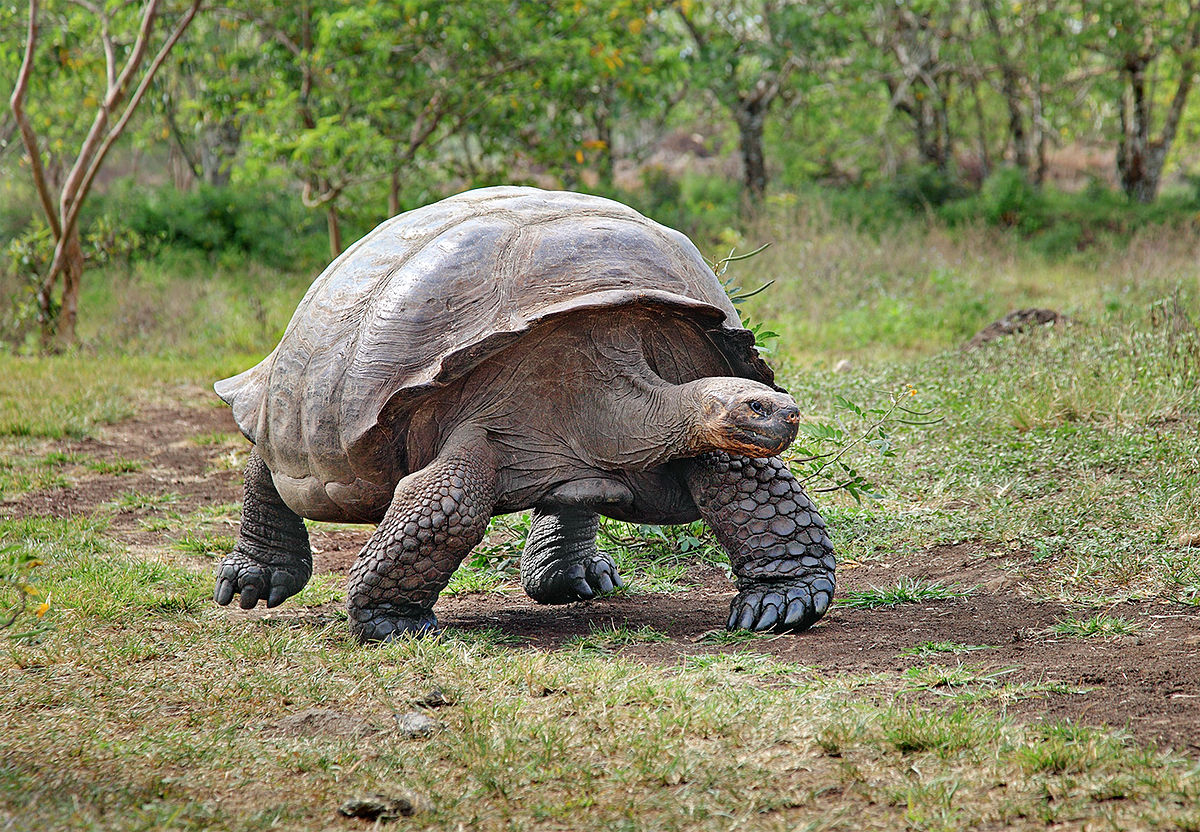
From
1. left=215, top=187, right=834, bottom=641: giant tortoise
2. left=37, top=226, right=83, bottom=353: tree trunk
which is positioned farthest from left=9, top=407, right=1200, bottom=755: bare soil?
left=37, top=226, right=83, bottom=353: tree trunk

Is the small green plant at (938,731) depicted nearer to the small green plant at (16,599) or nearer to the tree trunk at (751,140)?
the small green plant at (16,599)

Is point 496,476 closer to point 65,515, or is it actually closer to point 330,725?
point 330,725

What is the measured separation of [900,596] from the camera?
Result: 3580mm

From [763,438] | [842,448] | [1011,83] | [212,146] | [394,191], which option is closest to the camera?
[763,438]

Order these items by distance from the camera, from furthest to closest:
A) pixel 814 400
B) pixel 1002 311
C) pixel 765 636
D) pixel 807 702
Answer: pixel 1002 311 < pixel 814 400 < pixel 765 636 < pixel 807 702

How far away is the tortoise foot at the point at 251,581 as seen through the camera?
3984mm

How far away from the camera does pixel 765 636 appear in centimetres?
319

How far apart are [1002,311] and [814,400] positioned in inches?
163

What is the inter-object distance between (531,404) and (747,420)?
28.3 inches

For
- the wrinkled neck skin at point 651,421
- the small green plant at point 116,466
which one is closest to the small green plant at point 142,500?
the small green plant at point 116,466

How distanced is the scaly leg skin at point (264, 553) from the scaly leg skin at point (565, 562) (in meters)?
0.87

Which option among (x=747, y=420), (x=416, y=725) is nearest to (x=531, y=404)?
(x=747, y=420)

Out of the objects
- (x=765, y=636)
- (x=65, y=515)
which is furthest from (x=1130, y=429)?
(x=65, y=515)

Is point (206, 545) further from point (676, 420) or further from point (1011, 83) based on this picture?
point (1011, 83)
